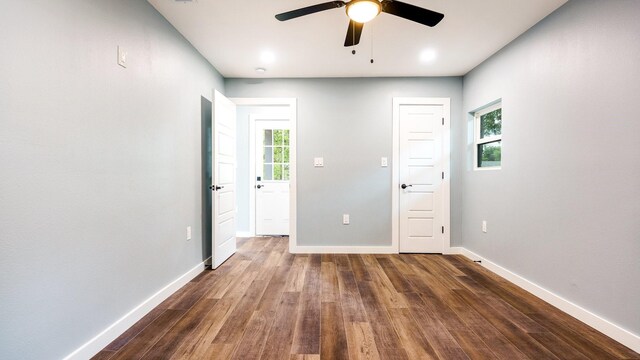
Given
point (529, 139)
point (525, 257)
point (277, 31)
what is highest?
point (277, 31)

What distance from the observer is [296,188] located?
11.9 ft

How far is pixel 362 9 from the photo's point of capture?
1.58 meters

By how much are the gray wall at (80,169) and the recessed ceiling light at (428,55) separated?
2.50 meters

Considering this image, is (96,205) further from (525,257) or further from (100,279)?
(525,257)

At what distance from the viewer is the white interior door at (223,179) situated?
9.68 ft

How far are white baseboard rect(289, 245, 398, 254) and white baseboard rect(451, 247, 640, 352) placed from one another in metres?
1.20

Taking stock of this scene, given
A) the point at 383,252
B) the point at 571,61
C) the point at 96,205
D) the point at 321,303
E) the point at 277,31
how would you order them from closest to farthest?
1. the point at 96,205
2. the point at 571,61
3. the point at 321,303
4. the point at 277,31
5. the point at 383,252

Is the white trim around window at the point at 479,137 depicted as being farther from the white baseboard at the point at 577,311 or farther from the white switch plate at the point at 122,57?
the white switch plate at the point at 122,57

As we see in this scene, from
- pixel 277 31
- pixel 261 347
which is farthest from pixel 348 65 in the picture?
pixel 261 347

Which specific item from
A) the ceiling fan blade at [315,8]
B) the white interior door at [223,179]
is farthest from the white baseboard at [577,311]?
the white interior door at [223,179]

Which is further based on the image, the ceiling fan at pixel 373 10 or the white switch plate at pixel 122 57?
the white switch plate at pixel 122 57

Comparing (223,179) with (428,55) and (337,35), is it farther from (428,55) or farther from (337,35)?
(428,55)

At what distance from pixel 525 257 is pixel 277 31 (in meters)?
3.07

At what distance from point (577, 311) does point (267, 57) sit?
11.6 feet
